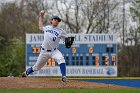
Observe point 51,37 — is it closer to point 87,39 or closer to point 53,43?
point 53,43

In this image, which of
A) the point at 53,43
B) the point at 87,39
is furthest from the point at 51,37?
the point at 87,39

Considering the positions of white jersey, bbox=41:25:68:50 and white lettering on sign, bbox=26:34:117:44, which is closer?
white jersey, bbox=41:25:68:50

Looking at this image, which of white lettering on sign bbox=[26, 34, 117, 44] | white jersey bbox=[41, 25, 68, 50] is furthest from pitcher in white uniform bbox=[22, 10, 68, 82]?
white lettering on sign bbox=[26, 34, 117, 44]

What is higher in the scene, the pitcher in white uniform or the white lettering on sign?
the white lettering on sign

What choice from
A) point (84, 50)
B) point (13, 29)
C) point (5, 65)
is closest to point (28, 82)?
point (84, 50)

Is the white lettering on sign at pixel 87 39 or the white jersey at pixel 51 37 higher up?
the white lettering on sign at pixel 87 39

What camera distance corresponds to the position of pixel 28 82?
46.0 feet

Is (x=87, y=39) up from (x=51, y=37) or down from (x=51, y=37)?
up

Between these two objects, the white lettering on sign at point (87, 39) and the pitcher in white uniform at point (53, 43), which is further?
the white lettering on sign at point (87, 39)

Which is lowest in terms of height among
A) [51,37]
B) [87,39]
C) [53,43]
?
[53,43]

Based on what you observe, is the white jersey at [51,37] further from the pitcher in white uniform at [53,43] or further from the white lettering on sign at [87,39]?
the white lettering on sign at [87,39]

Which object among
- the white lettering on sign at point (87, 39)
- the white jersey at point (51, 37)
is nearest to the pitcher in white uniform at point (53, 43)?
the white jersey at point (51, 37)

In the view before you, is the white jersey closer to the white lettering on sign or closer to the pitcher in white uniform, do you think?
the pitcher in white uniform

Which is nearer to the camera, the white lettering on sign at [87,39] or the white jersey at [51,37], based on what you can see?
the white jersey at [51,37]
